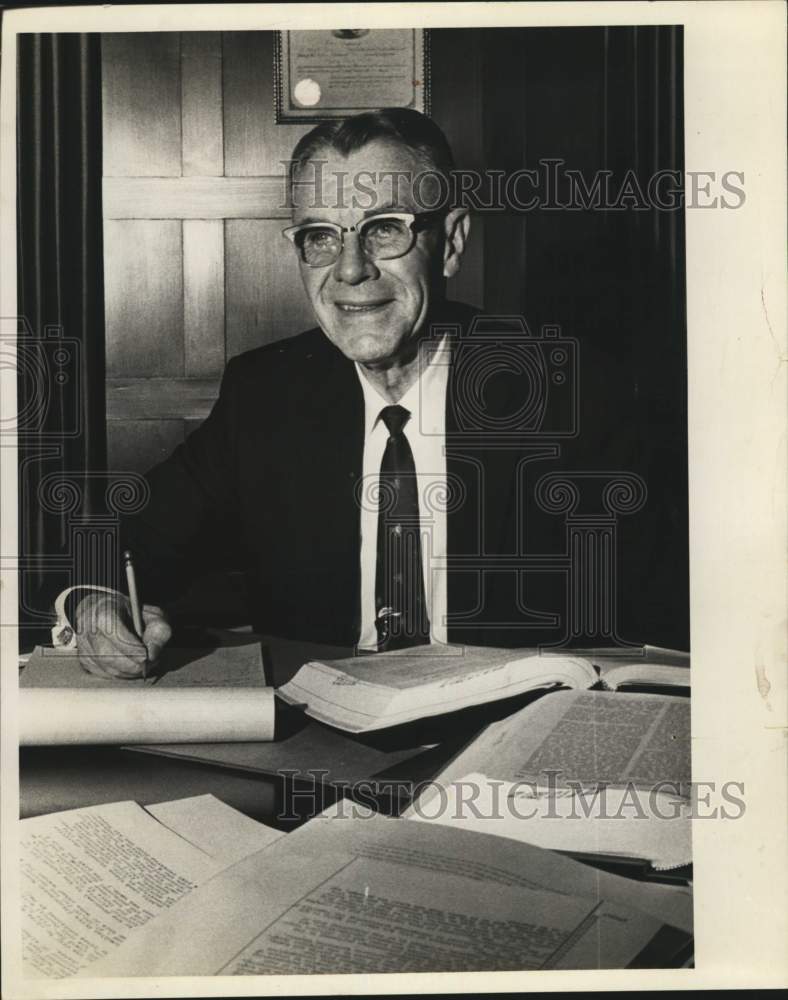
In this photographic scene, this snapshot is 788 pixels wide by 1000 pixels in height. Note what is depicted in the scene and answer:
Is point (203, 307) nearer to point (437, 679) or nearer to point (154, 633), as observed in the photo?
point (154, 633)

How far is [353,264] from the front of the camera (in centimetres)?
126

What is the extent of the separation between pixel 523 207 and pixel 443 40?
0.71ft

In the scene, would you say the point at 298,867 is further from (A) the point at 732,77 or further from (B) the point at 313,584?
(A) the point at 732,77

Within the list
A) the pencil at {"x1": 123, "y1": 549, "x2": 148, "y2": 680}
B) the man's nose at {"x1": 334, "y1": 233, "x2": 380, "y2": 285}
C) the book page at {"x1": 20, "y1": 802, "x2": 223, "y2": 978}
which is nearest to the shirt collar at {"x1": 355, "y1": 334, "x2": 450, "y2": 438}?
the man's nose at {"x1": 334, "y1": 233, "x2": 380, "y2": 285}

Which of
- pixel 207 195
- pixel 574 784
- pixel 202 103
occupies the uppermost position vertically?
pixel 202 103

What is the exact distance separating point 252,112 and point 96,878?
90cm

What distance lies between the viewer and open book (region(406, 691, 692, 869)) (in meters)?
1.16

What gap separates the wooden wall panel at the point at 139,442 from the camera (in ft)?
4.13

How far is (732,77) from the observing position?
1246 millimetres

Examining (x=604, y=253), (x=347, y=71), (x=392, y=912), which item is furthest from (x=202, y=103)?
(x=392, y=912)

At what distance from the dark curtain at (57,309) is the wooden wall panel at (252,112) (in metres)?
0.16

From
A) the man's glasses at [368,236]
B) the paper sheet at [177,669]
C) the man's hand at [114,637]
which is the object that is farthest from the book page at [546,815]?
the man's glasses at [368,236]

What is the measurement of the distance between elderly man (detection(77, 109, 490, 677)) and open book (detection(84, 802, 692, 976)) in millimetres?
262

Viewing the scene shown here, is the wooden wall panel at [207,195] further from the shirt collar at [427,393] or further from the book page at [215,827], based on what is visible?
the book page at [215,827]
